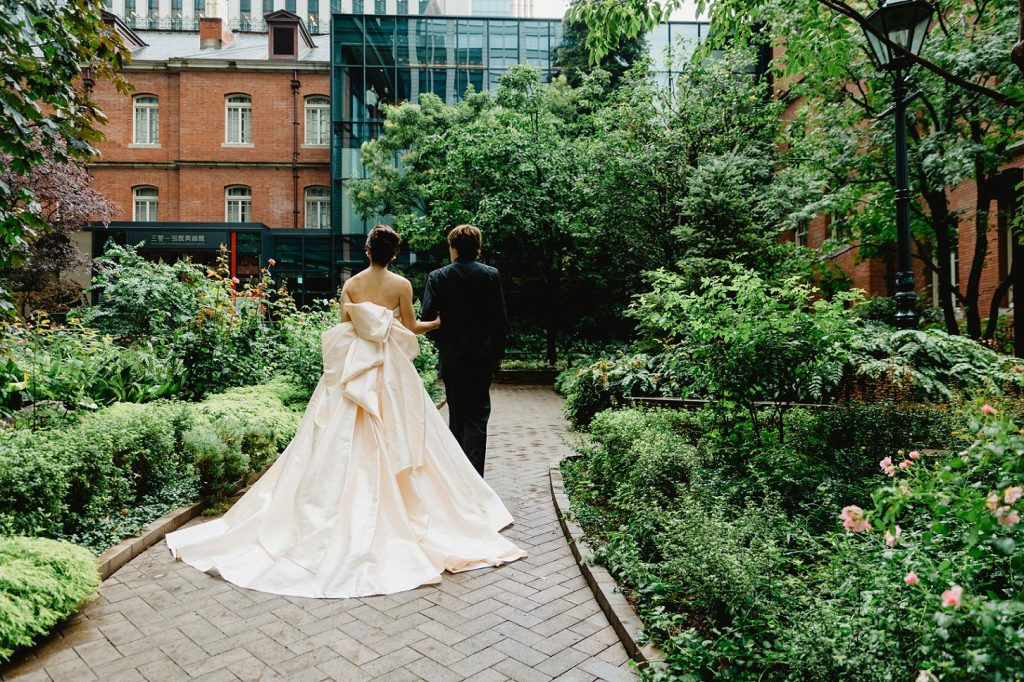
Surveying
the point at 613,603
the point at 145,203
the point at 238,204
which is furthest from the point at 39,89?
the point at 145,203

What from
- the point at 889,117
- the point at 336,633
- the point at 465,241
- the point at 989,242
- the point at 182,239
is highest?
the point at 182,239

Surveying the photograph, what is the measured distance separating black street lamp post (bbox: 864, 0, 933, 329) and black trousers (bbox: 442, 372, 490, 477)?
16.0ft

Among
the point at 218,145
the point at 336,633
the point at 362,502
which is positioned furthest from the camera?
the point at 218,145

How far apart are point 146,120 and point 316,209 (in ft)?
30.7

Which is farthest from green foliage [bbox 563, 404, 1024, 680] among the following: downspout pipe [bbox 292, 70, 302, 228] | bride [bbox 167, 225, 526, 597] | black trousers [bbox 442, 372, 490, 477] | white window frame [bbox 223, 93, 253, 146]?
white window frame [bbox 223, 93, 253, 146]

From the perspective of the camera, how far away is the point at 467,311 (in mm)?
6000

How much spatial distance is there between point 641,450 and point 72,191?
743 inches

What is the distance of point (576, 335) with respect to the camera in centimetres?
2422

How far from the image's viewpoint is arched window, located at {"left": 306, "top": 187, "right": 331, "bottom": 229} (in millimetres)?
32031

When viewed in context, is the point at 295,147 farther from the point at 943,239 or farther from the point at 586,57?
the point at 943,239

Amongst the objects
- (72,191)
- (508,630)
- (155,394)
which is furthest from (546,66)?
(508,630)

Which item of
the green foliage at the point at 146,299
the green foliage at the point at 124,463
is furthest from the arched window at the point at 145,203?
the green foliage at the point at 124,463

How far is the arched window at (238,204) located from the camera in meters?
31.8

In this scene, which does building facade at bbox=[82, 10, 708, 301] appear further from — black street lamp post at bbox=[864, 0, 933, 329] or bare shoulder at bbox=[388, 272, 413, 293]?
bare shoulder at bbox=[388, 272, 413, 293]
